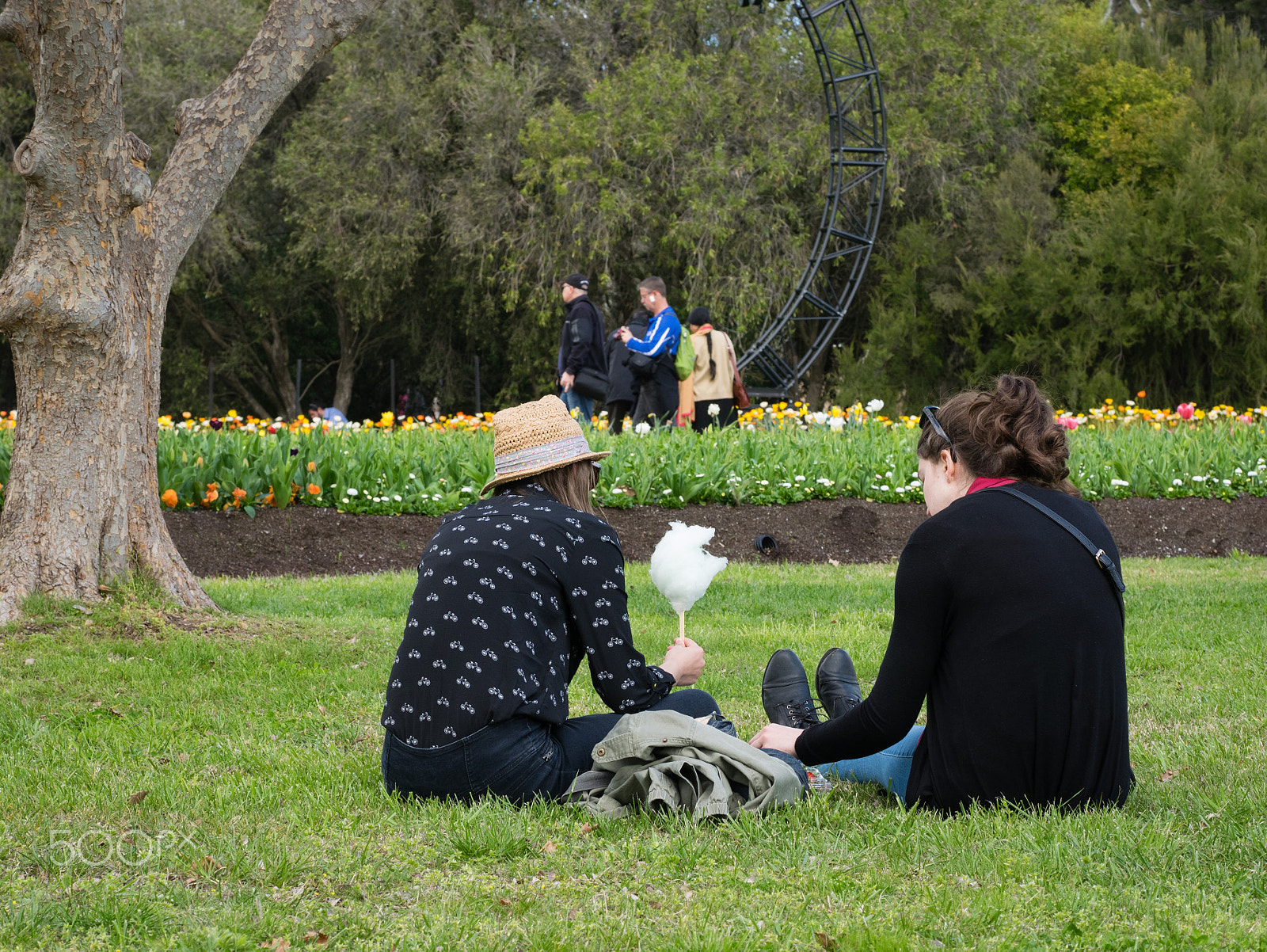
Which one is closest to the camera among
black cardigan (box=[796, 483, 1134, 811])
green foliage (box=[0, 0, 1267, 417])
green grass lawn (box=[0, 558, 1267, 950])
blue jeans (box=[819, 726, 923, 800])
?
green grass lawn (box=[0, 558, 1267, 950])

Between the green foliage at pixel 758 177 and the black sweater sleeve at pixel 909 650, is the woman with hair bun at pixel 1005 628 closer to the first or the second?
the black sweater sleeve at pixel 909 650

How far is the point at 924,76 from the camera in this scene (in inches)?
779

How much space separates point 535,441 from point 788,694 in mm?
1197

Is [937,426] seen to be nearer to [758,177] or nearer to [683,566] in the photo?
[683,566]

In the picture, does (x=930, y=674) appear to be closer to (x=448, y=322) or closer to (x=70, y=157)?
(x=70, y=157)

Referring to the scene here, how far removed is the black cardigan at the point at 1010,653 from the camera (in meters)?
2.52

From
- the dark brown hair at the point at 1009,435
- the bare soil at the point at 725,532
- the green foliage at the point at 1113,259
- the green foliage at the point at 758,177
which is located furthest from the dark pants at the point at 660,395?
the green foliage at the point at 1113,259

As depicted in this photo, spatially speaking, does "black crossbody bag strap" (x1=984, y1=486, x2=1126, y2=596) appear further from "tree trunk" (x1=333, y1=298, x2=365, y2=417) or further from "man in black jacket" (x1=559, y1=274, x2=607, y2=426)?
"tree trunk" (x1=333, y1=298, x2=365, y2=417)

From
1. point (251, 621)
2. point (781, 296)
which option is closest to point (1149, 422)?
point (781, 296)

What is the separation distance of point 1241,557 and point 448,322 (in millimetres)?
17877

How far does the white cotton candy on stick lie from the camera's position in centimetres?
312

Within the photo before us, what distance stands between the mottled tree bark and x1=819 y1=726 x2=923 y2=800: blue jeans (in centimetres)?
325

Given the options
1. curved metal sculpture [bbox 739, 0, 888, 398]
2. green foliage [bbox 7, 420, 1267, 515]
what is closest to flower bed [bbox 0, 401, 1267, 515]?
green foliage [bbox 7, 420, 1267, 515]

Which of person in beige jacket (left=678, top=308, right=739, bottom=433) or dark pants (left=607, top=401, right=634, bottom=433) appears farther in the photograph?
person in beige jacket (left=678, top=308, right=739, bottom=433)
